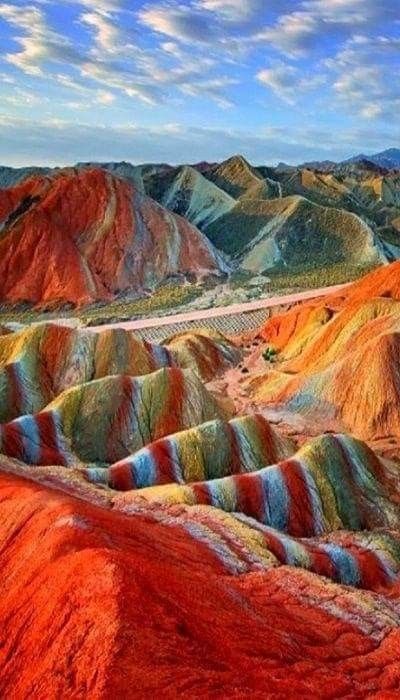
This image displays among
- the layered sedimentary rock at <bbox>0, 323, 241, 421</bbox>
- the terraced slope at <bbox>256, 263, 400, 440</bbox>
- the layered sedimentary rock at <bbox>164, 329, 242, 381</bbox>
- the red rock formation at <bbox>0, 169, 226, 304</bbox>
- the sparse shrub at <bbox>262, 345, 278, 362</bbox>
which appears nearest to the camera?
the terraced slope at <bbox>256, 263, 400, 440</bbox>

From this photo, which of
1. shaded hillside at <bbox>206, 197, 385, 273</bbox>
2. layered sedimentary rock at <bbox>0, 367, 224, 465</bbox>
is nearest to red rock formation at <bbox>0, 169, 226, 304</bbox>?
shaded hillside at <bbox>206, 197, 385, 273</bbox>

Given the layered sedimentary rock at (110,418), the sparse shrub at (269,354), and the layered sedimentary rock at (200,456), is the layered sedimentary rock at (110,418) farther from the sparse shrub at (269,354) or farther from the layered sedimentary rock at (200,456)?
the sparse shrub at (269,354)

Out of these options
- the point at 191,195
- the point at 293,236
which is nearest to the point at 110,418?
the point at 293,236

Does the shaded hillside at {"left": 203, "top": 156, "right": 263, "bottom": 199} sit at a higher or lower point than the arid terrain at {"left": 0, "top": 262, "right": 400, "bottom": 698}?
higher

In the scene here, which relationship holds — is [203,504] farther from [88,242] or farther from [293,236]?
[293,236]

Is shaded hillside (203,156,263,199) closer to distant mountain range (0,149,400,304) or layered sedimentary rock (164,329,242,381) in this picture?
distant mountain range (0,149,400,304)

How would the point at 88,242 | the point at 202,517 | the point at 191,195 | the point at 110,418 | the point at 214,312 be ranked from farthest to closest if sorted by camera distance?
the point at 191,195, the point at 88,242, the point at 214,312, the point at 110,418, the point at 202,517

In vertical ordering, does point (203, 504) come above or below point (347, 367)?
below
